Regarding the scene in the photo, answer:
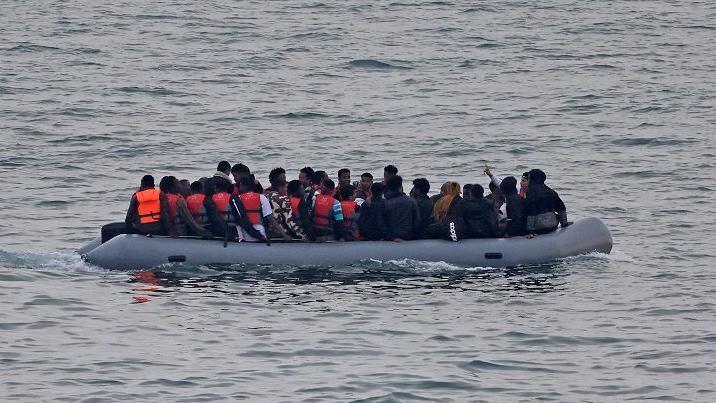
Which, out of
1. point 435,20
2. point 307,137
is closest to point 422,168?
point 307,137

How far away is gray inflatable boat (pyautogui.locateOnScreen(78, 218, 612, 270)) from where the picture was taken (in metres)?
23.2

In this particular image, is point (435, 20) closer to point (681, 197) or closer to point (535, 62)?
point (535, 62)

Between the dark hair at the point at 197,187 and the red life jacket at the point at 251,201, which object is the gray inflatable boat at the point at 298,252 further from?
the dark hair at the point at 197,187

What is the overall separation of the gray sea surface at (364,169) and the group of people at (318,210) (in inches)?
28.8

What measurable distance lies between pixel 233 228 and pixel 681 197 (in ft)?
40.9

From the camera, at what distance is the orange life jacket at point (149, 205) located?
23266 millimetres

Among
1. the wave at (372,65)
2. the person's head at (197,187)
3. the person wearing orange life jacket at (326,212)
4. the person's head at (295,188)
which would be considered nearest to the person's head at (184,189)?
the person's head at (197,187)

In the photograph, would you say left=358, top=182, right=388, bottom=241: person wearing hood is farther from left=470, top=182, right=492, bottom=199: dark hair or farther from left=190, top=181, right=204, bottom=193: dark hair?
left=190, top=181, right=204, bottom=193: dark hair

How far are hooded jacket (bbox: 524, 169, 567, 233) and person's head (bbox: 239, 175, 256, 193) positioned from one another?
4405 mm

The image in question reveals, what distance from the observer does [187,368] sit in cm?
1827

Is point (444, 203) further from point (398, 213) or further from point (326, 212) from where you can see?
point (326, 212)

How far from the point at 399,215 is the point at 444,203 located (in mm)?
769

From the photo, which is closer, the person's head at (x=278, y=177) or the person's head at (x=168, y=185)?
the person's head at (x=168, y=185)

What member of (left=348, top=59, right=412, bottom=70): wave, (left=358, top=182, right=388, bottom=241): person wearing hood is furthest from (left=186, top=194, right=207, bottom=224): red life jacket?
(left=348, top=59, right=412, bottom=70): wave
